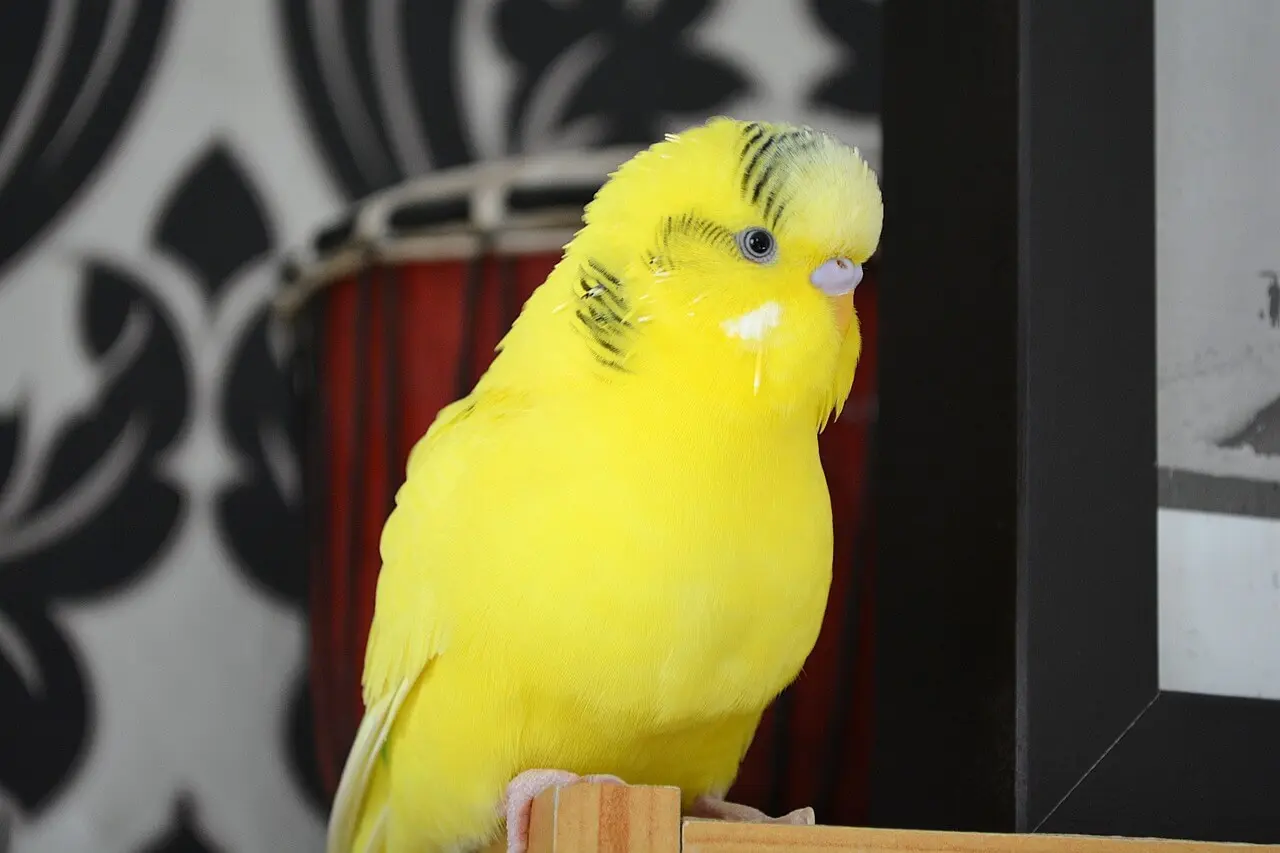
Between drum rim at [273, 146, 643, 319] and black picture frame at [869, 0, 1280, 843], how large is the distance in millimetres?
257

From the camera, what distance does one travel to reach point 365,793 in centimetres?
68

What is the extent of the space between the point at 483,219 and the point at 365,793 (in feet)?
1.07

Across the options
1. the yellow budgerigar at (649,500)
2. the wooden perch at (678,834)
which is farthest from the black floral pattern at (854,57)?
the wooden perch at (678,834)

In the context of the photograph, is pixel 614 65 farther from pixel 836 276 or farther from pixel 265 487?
pixel 836 276

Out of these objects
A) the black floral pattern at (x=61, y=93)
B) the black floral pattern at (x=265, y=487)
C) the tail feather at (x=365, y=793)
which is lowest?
the tail feather at (x=365, y=793)

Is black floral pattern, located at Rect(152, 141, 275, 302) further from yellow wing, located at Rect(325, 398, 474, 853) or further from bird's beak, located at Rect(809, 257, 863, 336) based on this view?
bird's beak, located at Rect(809, 257, 863, 336)

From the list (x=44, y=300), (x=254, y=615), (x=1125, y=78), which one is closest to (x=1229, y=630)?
(x=1125, y=78)

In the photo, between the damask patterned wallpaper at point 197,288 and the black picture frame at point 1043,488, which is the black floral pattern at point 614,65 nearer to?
the damask patterned wallpaper at point 197,288

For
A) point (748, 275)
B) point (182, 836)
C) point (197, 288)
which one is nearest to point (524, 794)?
point (748, 275)

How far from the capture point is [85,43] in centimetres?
109

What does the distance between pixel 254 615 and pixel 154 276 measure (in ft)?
0.84

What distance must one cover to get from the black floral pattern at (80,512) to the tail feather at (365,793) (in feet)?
1.28

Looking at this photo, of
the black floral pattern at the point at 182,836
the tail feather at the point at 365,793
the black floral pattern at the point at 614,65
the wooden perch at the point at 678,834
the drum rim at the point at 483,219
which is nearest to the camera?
the wooden perch at the point at 678,834

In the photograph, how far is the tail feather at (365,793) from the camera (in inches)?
24.9
